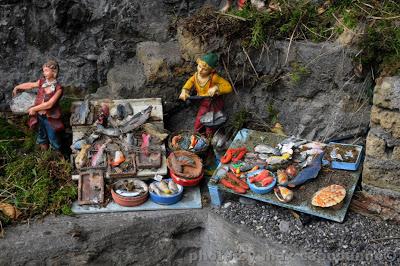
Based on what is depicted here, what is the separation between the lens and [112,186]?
4.98m

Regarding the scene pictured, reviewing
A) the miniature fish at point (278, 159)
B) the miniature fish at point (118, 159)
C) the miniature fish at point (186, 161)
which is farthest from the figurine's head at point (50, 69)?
the miniature fish at point (278, 159)

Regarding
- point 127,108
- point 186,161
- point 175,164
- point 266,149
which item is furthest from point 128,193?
point 266,149

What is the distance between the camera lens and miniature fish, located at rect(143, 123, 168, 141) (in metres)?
5.27

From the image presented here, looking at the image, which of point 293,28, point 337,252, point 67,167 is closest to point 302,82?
point 293,28

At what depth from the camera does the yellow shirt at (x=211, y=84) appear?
16.5ft

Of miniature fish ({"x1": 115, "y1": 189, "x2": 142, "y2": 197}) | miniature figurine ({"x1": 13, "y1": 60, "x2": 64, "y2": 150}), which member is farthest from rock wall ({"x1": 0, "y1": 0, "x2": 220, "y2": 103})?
miniature fish ({"x1": 115, "y1": 189, "x2": 142, "y2": 197})

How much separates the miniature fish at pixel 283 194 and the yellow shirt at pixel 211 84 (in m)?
1.09

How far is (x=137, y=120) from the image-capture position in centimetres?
535

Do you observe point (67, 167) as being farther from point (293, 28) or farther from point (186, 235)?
point (293, 28)

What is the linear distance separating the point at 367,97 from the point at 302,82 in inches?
24.6

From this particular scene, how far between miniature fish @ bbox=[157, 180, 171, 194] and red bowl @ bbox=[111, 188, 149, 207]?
15cm

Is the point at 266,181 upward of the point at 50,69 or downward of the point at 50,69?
downward

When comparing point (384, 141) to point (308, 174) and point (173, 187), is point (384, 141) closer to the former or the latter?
point (308, 174)

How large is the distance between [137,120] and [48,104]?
0.89m
